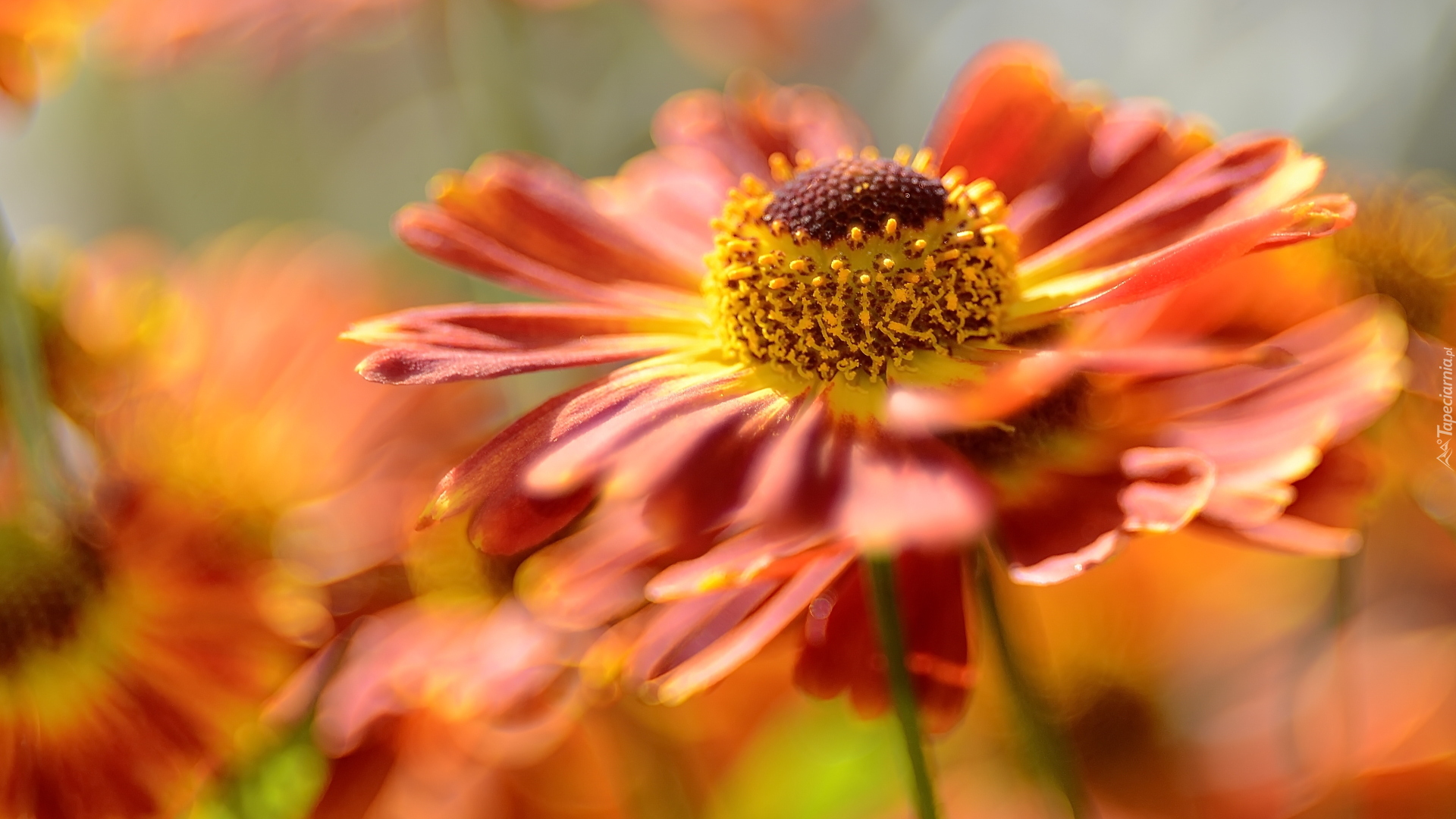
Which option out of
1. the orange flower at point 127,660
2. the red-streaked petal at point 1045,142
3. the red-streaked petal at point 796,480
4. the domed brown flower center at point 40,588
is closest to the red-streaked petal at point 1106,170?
the red-streaked petal at point 1045,142

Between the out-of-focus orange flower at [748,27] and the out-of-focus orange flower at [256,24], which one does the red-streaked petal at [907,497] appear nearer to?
the out-of-focus orange flower at [256,24]

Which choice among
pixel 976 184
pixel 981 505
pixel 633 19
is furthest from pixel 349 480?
pixel 633 19

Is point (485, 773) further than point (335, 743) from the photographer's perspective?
Yes

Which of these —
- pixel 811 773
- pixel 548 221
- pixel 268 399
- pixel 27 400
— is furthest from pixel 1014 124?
pixel 268 399

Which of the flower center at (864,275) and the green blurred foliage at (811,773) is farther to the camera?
the green blurred foliage at (811,773)

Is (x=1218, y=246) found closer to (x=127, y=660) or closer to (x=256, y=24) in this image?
(x=127, y=660)

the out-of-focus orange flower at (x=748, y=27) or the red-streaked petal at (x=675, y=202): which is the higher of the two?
the out-of-focus orange flower at (x=748, y=27)

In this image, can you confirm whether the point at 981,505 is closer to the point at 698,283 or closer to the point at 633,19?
the point at 698,283
